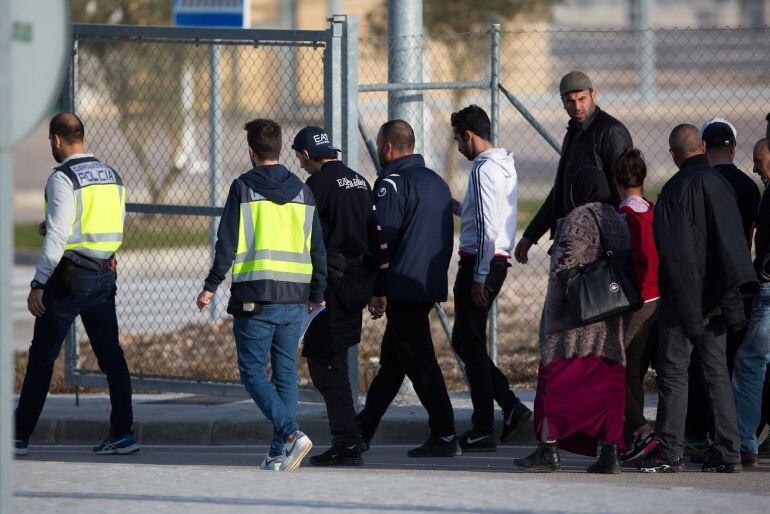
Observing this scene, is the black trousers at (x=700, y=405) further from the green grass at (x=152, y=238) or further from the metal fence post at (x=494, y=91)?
the green grass at (x=152, y=238)

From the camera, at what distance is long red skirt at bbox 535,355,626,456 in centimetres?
704

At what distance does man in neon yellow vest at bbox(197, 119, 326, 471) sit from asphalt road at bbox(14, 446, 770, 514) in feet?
1.79

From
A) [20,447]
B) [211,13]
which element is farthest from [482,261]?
[211,13]

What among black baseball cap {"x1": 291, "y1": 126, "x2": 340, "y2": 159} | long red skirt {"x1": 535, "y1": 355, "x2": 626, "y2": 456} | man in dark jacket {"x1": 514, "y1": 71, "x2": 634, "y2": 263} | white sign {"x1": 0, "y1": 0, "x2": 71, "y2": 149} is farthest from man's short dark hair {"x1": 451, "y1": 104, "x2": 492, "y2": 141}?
white sign {"x1": 0, "y1": 0, "x2": 71, "y2": 149}

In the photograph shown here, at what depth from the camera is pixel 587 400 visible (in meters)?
7.05

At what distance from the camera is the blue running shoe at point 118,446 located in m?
8.11

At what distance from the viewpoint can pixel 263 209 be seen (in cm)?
713

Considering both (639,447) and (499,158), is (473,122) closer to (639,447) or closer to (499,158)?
(499,158)

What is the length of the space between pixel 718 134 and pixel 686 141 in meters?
0.56

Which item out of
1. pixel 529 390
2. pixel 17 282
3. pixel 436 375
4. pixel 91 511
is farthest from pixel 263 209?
pixel 17 282

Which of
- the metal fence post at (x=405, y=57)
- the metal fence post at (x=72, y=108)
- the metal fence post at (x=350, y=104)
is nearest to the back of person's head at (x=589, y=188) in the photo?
the metal fence post at (x=350, y=104)

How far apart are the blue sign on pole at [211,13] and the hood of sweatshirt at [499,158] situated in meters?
5.06

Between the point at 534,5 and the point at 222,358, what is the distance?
15.3 meters

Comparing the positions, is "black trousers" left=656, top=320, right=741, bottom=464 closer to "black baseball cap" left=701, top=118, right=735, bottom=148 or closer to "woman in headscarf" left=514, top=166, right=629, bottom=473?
"woman in headscarf" left=514, top=166, right=629, bottom=473
